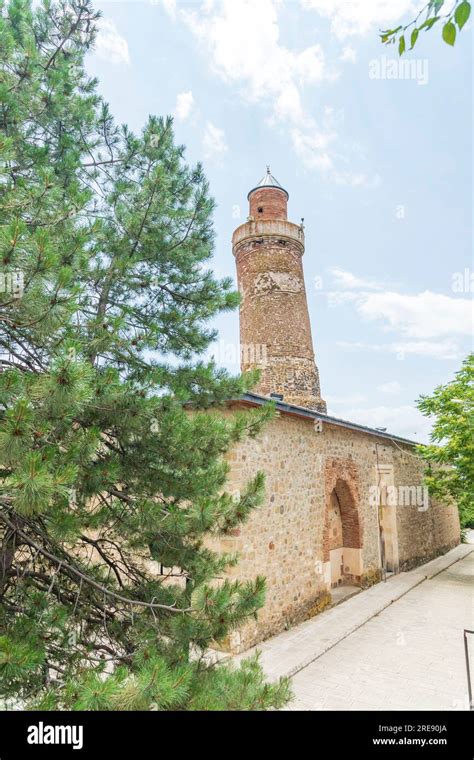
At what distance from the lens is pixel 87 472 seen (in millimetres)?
2994

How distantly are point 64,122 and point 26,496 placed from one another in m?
3.88

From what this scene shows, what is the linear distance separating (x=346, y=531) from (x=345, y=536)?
0.50ft

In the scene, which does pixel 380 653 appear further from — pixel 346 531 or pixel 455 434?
pixel 455 434

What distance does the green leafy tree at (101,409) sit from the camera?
2.33m

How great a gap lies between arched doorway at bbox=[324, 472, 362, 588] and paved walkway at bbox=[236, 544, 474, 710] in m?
0.67

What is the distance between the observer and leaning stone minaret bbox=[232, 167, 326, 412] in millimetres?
15688

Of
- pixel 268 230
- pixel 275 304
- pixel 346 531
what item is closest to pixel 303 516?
pixel 346 531

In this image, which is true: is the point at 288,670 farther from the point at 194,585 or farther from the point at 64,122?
the point at 64,122

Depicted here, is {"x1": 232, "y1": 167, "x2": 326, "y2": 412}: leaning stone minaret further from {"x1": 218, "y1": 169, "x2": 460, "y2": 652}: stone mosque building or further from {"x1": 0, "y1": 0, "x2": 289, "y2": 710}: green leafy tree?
{"x1": 0, "y1": 0, "x2": 289, "y2": 710}: green leafy tree

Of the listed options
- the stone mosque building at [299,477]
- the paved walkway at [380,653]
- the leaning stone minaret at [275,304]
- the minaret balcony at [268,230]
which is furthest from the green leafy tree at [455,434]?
the minaret balcony at [268,230]

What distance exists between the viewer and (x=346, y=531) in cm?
1091

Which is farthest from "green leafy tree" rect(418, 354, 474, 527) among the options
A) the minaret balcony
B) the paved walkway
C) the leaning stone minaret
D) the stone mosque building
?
the minaret balcony

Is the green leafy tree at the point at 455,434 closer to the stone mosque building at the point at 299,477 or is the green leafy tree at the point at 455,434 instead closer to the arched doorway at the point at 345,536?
the stone mosque building at the point at 299,477

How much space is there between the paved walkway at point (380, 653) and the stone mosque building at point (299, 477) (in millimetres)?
614
